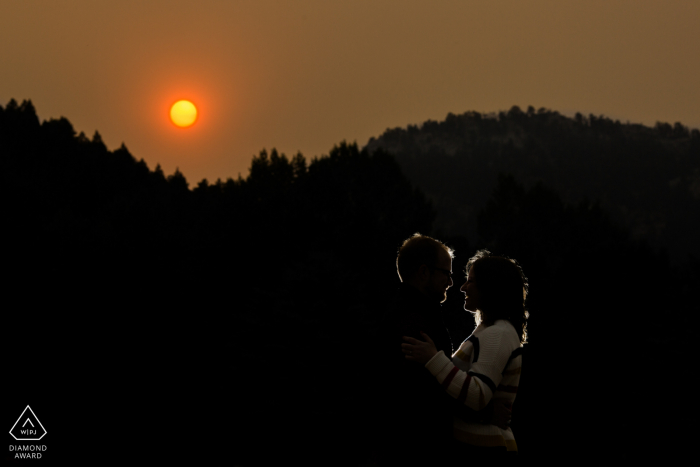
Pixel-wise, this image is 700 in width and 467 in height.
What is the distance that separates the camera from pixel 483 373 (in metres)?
4.14

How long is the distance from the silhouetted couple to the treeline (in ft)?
110

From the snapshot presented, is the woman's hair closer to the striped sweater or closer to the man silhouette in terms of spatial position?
the striped sweater

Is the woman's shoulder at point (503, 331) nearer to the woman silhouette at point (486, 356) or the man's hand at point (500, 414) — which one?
the woman silhouette at point (486, 356)

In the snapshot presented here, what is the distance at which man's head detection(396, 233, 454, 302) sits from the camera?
459 centimetres

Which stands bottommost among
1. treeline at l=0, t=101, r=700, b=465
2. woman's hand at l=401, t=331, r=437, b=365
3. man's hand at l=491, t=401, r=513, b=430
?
treeline at l=0, t=101, r=700, b=465

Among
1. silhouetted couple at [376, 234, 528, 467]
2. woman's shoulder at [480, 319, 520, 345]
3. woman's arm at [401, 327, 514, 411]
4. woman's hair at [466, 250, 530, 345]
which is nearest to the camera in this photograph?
woman's arm at [401, 327, 514, 411]

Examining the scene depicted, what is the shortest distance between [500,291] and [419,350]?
0.79 metres

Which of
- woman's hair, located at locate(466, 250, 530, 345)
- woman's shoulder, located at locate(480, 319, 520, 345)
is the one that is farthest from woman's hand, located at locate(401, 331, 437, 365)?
woman's hair, located at locate(466, 250, 530, 345)

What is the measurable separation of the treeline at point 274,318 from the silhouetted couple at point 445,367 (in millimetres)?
33405

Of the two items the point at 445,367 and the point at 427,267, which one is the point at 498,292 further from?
the point at 445,367

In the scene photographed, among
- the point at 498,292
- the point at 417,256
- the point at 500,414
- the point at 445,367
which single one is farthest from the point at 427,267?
the point at 500,414

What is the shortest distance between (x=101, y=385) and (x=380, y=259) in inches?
823

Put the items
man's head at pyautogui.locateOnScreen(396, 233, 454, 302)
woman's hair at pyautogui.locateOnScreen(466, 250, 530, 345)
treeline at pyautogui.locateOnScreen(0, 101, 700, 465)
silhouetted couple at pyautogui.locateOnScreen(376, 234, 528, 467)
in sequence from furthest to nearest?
treeline at pyautogui.locateOnScreen(0, 101, 700, 465) < man's head at pyautogui.locateOnScreen(396, 233, 454, 302) < woman's hair at pyautogui.locateOnScreen(466, 250, 530, 345) < silhouetted couple at pyautogui.locateOnScreen(376, 234, 528, 467)

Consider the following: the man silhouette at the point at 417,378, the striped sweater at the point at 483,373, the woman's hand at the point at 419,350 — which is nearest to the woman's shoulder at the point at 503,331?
the striped sweater at the point at 483,373
